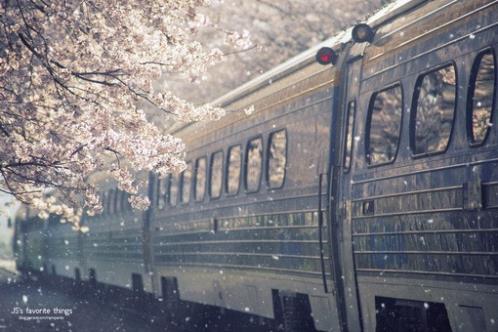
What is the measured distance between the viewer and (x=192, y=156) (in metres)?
15.2

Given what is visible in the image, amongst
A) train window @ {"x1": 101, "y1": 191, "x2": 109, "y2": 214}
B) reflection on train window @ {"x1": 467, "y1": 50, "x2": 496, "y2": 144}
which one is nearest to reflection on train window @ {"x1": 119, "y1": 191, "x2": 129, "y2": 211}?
train window @ {"x1": 101, "y1": 191, "x2": 109, "y2": 214}

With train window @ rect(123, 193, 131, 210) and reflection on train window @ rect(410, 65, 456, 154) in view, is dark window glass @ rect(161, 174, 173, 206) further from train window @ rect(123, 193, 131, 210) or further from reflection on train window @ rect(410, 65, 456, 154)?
reflection on train window @ rect(410, 65, 456, 154)

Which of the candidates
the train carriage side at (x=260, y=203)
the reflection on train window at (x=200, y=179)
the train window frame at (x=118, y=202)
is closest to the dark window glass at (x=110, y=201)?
the train window frame at (x=118, y=202)

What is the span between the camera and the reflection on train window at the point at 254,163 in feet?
38.1

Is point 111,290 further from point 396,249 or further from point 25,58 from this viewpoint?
point 396,249

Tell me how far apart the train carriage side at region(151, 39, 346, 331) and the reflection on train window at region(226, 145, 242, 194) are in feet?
0.05

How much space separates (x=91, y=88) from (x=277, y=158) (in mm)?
2335

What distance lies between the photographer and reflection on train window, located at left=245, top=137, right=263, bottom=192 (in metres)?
11.6

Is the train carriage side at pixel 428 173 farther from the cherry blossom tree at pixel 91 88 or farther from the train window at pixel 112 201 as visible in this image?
the train window at pixel 112 201

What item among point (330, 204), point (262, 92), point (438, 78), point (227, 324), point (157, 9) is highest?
point (157, 9)

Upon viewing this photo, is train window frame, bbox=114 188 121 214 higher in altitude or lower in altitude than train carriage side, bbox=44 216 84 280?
higher

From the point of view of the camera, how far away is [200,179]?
14508mm

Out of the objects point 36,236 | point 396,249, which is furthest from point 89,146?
point 36,236

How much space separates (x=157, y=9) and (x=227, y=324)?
251 inches
